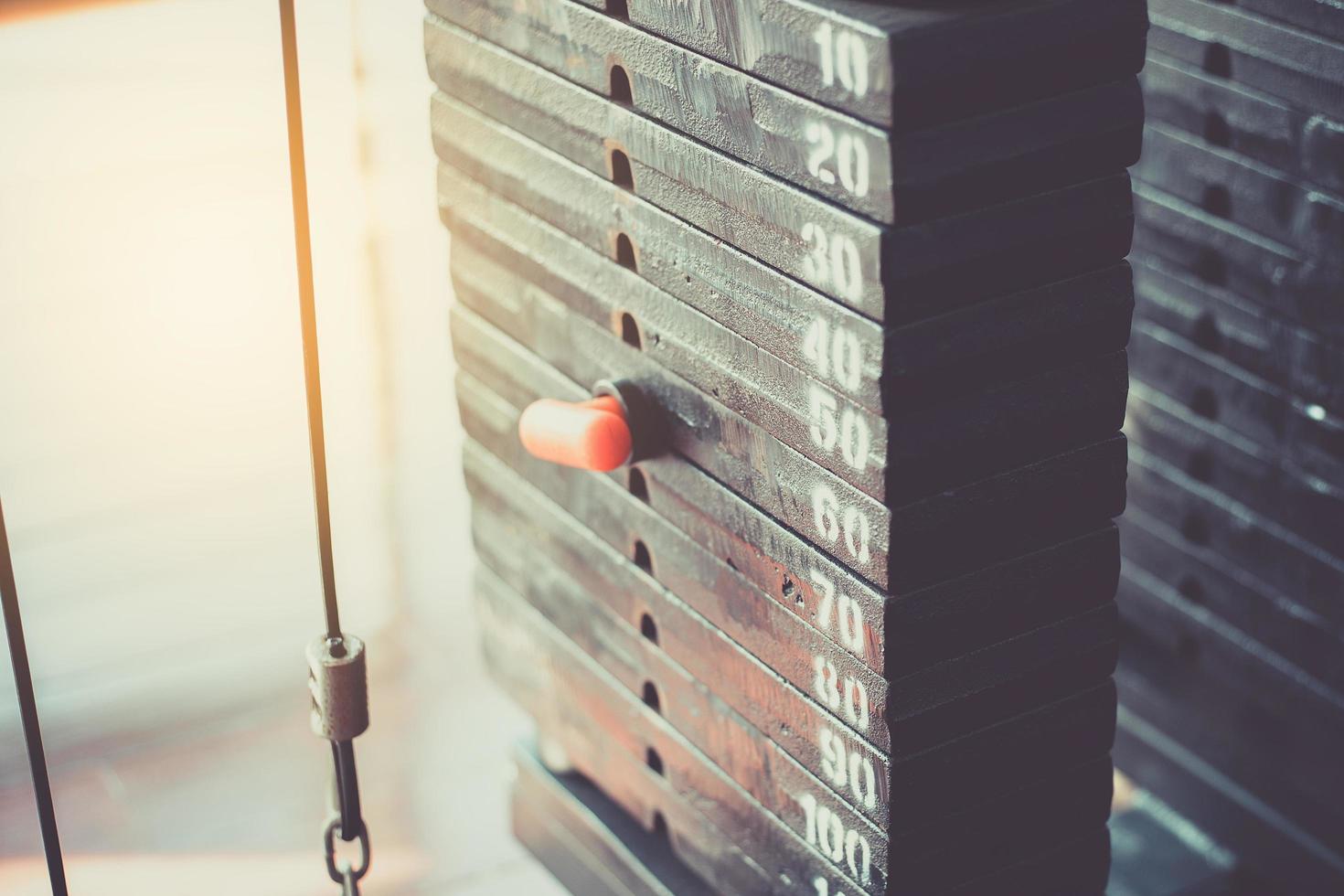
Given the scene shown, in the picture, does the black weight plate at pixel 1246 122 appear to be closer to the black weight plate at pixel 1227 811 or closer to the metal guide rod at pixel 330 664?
the black weight plate at pixel 1227 811

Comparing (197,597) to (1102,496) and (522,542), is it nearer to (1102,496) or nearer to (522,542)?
(522,542)

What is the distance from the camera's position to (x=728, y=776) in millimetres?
1507

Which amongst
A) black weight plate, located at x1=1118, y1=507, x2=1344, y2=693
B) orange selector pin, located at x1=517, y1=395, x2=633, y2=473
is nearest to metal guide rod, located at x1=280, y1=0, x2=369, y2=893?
orange selector pin, located at x1=517, y1=395, x2=633, y2=473

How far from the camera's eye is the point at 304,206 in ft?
4.00

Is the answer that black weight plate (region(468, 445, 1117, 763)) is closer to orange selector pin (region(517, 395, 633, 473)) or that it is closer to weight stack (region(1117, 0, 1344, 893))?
orange selector pin (region(517, 395, 633, 473))

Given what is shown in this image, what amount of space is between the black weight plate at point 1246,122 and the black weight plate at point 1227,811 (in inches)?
29.2

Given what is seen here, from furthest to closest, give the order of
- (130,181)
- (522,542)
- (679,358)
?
(130,181) < (522,542) < (679,358)

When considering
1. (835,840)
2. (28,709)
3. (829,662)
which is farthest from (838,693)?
(28,709)

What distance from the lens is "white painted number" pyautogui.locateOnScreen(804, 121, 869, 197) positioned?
112 cm

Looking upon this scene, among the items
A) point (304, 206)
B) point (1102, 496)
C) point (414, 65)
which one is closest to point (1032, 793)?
point (1102, 496)

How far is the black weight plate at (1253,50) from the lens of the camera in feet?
5.37

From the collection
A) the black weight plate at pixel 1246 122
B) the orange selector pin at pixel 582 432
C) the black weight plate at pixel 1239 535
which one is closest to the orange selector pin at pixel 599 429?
the orange selector pin at pixel 582 432

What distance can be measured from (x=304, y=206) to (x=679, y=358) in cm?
33

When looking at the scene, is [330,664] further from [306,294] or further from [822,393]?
[822,393]
